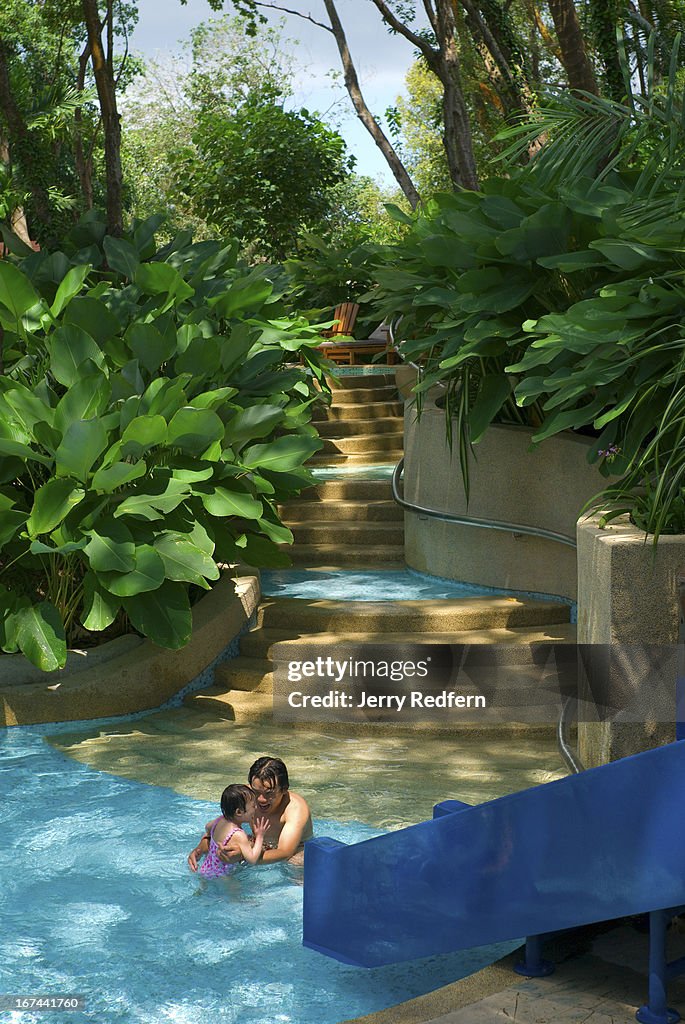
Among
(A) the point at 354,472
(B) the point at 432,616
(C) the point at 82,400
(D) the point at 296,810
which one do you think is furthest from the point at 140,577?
(A) the point at 354,472

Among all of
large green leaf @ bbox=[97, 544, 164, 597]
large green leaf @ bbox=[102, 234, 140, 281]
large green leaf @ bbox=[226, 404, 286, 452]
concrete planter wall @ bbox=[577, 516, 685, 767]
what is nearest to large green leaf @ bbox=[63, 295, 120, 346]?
large green leaf @ bbox=[226, 404, 286, 452]

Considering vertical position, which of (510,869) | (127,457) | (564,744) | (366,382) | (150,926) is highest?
(366,382)

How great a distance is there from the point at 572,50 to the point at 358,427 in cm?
418

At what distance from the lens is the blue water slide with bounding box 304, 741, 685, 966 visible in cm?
278

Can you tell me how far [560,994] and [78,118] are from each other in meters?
21.1

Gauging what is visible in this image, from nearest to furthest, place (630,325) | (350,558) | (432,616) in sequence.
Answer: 1. (630,325)
2. (432,616)
3. (350,558)

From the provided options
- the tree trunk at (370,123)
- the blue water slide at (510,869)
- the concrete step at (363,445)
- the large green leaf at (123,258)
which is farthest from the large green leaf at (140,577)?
the tree trunk at (370,123)

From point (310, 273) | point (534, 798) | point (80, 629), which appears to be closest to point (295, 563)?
point (80, 629)

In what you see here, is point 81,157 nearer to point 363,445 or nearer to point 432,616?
point 363,445

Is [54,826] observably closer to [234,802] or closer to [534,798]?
[234,802]

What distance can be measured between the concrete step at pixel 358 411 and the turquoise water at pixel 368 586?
3720mm

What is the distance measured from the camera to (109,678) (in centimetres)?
650

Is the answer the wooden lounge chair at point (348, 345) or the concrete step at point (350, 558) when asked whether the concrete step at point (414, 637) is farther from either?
the wooden lounge chair at point (348, 345)

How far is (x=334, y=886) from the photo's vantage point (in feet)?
12.0
